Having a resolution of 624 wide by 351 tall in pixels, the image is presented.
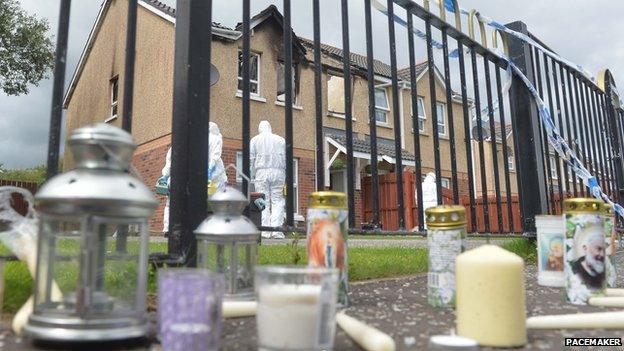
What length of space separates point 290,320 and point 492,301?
450mm

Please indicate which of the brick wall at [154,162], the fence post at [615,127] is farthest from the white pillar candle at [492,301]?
the brick wall at [154,162]

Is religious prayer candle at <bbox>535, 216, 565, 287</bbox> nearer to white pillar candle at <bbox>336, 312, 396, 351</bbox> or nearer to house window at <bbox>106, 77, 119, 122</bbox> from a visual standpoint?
white pillar candle at <bbox>336, 312, 396, 351</bbox>

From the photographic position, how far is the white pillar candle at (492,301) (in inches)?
40.0

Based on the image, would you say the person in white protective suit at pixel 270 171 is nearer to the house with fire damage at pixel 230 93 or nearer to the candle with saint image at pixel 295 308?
the house with fire damage at pixel 230 93

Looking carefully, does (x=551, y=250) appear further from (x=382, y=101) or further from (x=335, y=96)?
(x=382, y=101)

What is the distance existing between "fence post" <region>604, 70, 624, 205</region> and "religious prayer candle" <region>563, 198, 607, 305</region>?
417 cm

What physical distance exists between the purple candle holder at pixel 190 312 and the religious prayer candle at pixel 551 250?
1.66 metres

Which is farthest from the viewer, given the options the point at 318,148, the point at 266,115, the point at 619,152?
the point at 266,115

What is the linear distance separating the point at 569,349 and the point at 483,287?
0.66ft

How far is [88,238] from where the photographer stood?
918 mm

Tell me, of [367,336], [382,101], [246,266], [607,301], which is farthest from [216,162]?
[382,101]

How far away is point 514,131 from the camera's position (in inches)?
138

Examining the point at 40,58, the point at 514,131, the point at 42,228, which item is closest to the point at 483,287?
the point at 42,228

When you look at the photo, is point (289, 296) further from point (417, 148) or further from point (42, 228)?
point (417, 148)
